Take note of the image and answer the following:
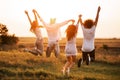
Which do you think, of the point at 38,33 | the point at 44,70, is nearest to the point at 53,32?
the point at 44,70

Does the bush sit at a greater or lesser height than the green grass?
lesser

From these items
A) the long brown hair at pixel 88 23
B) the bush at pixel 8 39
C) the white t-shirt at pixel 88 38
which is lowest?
the bush at pixel 8 39

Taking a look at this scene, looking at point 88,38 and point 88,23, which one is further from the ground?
point 88,23

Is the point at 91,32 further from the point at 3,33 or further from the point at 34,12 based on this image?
the point at 3,33

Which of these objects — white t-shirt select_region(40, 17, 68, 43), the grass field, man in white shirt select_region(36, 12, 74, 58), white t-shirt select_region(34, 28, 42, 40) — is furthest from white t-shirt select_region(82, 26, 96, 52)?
white t-shirt select_region(34, 28, 42, 40)

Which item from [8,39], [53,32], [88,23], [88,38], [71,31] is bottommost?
[8,39]

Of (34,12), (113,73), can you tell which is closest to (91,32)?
(34,12)

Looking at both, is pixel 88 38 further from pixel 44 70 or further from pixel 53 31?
pixel 53 31

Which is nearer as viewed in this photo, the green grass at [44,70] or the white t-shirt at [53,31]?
the green grass at [44,70]

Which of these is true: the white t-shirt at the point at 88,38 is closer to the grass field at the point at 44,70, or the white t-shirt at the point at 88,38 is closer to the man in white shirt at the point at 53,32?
the grass field at the point at 44,70

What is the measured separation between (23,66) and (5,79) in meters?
5.43

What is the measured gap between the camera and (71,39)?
18031 millimetres

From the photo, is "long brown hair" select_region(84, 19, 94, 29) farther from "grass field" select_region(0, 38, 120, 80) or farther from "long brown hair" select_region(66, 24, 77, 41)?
"grass field" select_region(0, 38, 120, 80)

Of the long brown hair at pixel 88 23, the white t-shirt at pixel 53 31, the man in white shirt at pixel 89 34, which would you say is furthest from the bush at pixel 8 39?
the long brown hair at pixel 88 23
